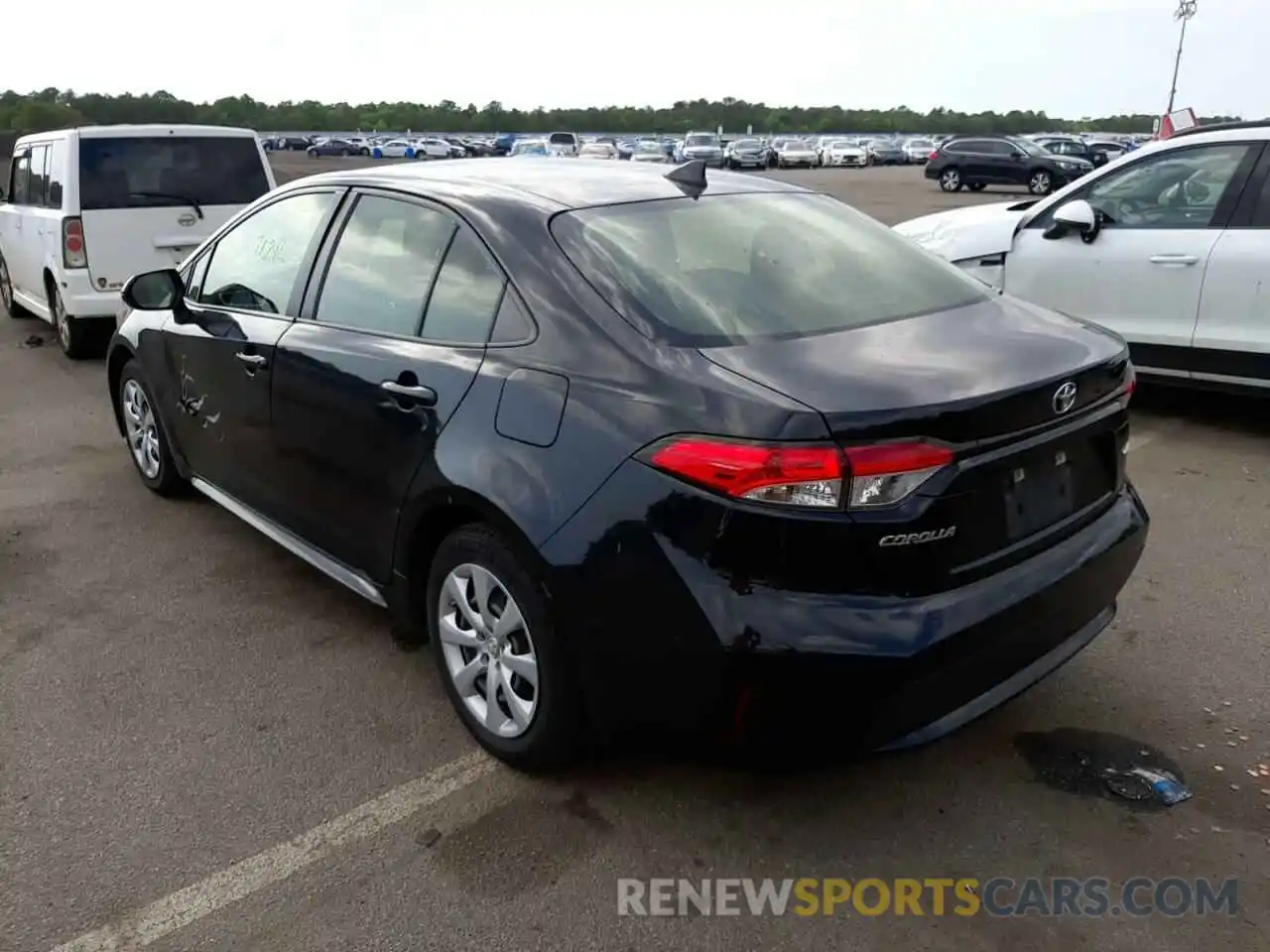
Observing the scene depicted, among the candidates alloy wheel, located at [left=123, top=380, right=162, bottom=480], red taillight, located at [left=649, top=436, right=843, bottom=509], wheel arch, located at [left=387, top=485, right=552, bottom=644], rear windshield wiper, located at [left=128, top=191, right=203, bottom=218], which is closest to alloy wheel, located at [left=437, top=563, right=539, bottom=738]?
wheel arch, located at [left=387, top=485, right=552, bottom=644]

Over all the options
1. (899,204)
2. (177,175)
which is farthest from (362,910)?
(899,204)

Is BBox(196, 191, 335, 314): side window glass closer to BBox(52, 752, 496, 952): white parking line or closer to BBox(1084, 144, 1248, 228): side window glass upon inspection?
BBox(52, 752, 496, 952): white parking line

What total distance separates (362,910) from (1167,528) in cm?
394

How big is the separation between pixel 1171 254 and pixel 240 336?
5099 millimetres

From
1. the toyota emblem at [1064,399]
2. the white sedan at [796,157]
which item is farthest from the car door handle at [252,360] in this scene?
the white sedan at [796,157]

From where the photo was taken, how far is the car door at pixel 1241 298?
5848 millimetres

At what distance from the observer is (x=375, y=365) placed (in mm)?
3393

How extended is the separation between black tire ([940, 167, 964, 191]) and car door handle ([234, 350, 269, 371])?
31800 millimetres

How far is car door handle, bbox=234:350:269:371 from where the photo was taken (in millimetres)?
3966

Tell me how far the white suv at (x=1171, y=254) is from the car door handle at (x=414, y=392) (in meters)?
3.91

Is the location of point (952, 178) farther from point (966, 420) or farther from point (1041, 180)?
point (966, 420)

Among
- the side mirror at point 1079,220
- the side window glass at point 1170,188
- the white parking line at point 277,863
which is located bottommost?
the white parking line at point 277,863

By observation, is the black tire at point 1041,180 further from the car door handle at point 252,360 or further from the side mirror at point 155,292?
the car door handle at point 252,360

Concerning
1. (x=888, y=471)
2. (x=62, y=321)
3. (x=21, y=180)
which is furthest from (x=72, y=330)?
(x=888, y=471)
